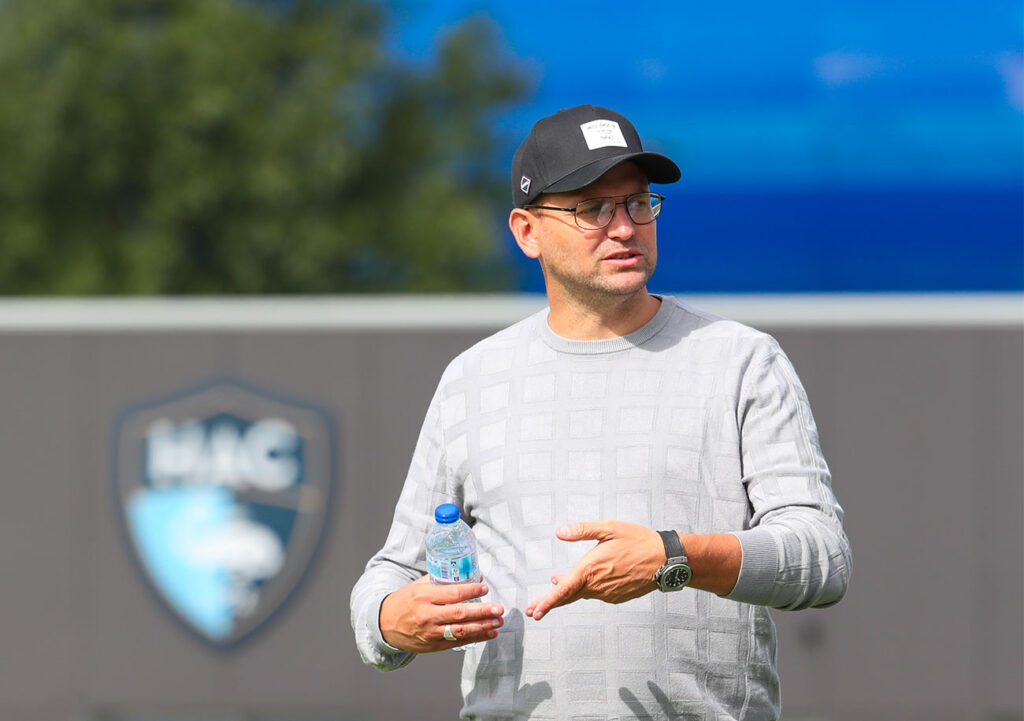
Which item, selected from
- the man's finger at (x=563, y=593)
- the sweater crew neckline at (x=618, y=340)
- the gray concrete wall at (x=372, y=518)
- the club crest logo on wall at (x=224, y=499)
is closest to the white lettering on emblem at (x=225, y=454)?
the club crest logo on wall at (x=224, y=499)

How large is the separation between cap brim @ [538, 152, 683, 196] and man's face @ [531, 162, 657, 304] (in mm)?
28

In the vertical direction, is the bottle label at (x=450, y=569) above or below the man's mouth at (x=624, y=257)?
below

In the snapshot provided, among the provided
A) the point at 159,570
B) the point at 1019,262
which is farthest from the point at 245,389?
the point at 1019,262

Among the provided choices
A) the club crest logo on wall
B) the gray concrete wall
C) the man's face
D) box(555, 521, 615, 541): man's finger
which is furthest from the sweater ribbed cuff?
the club crest logo on wall

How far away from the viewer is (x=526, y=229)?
2.99 m

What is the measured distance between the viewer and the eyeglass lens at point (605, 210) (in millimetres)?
2799

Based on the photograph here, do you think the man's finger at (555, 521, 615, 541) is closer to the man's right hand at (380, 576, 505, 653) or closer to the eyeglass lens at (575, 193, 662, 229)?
the man's right hand at (380, 576, 505, 653)

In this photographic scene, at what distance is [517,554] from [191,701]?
5047 millimetres

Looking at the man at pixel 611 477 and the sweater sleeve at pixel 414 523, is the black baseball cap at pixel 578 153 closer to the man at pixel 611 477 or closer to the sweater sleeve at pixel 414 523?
the man at pixel 611 477

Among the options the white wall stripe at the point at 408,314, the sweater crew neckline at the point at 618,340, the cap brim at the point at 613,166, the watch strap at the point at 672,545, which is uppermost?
the white wall stripe at the point at 408,314

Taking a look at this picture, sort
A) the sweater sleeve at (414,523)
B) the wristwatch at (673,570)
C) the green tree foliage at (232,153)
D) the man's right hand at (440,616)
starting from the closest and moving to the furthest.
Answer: the wristwatch at (673,570) → the man's right hand at (440,616) → the sweater sleeve at (414,523) → the green tree foliage at (232,153)

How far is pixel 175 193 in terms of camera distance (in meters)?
17.4

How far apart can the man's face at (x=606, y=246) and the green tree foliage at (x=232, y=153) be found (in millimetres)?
14721

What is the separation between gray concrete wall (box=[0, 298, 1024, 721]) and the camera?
23.5 feet
